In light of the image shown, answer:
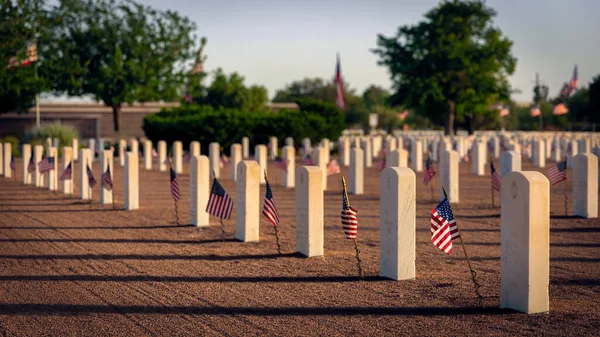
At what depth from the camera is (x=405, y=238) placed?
9.01 m

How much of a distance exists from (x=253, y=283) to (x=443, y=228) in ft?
7.24

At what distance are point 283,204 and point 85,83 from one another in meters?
33.2

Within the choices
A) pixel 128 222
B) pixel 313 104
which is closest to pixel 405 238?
pixel 128 222

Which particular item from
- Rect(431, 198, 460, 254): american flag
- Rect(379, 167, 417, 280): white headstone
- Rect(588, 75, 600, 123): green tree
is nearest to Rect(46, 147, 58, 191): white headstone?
Rect(379, 167, 417, 280): white headstone

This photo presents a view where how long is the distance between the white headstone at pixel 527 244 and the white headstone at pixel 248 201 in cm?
522

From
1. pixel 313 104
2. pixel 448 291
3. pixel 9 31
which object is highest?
pixel 9 31

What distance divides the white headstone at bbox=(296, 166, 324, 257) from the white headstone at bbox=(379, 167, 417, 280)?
1.67 m

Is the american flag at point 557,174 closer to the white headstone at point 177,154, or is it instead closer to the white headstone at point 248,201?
the white headstone at point 248,201

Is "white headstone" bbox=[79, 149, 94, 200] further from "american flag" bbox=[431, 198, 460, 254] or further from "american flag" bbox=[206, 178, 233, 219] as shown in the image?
"american flag" bbox=[431, 198, 460, 254]

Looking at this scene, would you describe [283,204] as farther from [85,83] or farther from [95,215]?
[85,83]

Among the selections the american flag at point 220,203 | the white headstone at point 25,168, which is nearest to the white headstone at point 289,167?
the white headstone at point 25,168

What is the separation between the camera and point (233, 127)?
38344mm

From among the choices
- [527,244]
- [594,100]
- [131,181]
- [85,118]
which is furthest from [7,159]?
[594,100]

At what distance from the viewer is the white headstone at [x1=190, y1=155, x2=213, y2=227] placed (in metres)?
14.2
